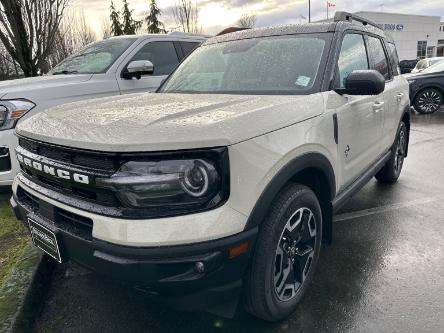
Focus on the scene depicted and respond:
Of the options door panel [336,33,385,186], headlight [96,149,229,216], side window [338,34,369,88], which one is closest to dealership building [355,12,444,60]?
side window [338,34,369,88]

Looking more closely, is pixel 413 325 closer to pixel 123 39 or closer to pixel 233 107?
pixel 233 107

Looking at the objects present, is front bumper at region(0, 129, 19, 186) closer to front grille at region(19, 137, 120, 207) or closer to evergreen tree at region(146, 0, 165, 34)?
front grille at region(19, 137, 120, 207)

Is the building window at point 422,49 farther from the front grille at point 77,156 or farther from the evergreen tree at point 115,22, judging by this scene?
the front grille at point 77,156

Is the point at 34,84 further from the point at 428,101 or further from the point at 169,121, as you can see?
the point at 428,101

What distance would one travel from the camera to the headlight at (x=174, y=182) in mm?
1677

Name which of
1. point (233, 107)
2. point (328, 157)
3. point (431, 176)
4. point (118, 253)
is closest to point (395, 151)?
point (431, 176)

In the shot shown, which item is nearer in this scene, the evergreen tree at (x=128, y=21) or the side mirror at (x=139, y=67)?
the side mirror at (x=139, y=67)

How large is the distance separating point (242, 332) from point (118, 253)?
102 centimetres

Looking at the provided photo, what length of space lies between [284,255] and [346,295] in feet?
2.29

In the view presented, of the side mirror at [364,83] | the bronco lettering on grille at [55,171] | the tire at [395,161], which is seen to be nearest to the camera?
the bronco lettering on grille at [55,171]

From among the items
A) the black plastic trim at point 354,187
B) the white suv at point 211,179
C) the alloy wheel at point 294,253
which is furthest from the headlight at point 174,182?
the black plastic trim at point 354,187

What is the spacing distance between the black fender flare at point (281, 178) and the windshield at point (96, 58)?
11.3 feet

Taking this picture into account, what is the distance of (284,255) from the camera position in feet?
7.30

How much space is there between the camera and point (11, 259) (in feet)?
9.83
